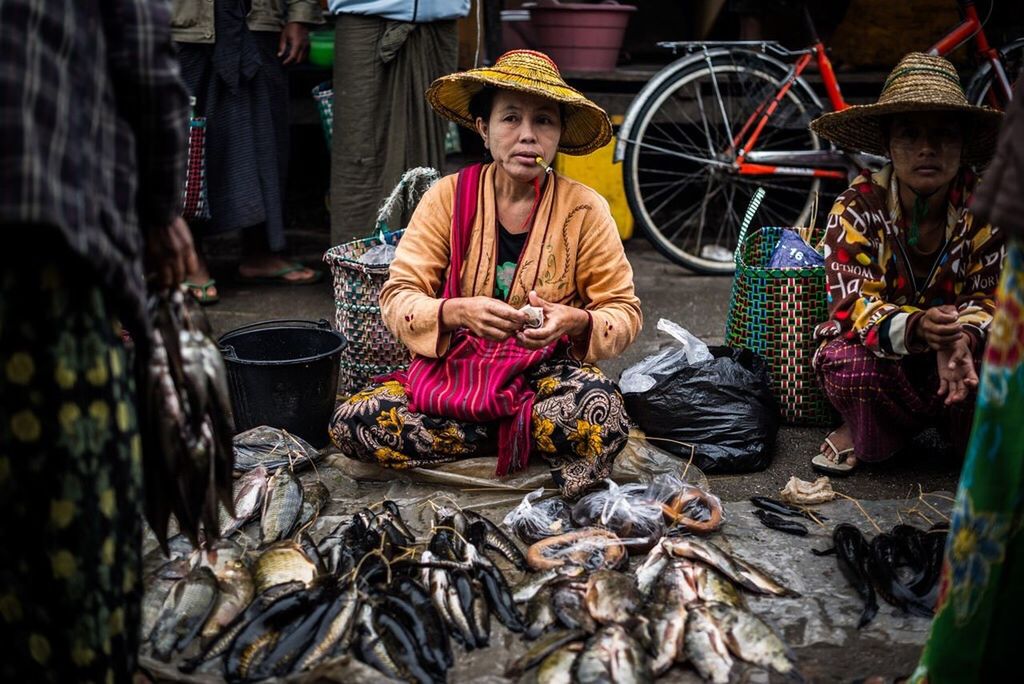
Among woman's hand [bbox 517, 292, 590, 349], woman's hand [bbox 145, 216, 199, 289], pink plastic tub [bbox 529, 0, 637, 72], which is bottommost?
woman's hand [bbox 517, 292, 590, 349]

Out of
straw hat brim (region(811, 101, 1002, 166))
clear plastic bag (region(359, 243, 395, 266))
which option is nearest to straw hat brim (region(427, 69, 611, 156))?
clear plastic bag (region(359, 243, 395, 266))

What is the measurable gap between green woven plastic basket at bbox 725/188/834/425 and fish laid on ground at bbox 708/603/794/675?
5.68 ft

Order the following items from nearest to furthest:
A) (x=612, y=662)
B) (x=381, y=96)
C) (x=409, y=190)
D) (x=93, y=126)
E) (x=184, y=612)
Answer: (x=93, y=126)
(x=612, y=662)
(x=184, y=612)
(x=409, y=190)
(x=381, y=96)

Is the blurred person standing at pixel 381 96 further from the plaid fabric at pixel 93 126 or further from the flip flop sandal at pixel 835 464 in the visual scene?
the plaid fabric at pixel 93 126

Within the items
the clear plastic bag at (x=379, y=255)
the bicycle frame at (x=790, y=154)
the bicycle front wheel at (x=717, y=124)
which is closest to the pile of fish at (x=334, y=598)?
the clear plastic bag at (x=379, y=255)

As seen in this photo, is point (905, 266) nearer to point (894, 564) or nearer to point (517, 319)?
point (894, 564)

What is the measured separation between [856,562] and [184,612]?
1958 mm

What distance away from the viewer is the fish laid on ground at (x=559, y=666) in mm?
2523

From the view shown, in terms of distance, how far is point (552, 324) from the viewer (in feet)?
10.8

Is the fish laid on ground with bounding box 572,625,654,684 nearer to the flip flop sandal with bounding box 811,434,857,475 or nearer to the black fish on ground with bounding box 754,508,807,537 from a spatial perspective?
the black fish on ground with bounding box 754,508,807,537

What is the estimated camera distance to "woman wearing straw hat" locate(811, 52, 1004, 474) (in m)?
3.60

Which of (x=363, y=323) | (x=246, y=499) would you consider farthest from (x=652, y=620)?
(x=363, y=323)

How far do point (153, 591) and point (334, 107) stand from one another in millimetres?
3219

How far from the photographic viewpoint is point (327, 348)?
4156mm
